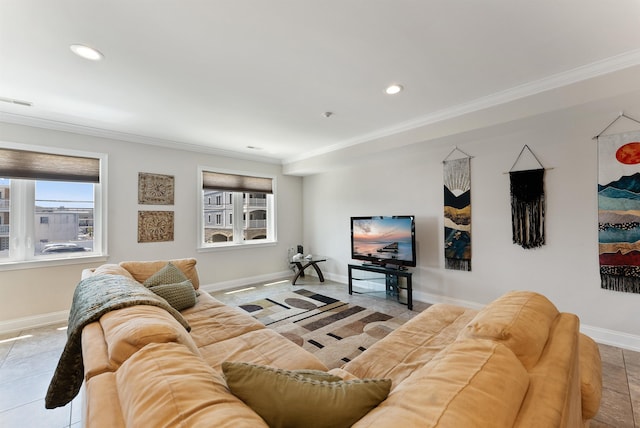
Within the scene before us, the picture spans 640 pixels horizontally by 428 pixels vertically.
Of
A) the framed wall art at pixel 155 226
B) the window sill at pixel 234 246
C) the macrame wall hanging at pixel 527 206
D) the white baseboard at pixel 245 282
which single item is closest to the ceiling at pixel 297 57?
the macrame wall hanging at pixel 527 206

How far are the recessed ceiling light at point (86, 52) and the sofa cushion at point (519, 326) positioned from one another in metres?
2.97

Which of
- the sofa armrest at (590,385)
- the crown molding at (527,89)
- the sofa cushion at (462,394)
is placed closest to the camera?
the sofa cushion at (462,394)

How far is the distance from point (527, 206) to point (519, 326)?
103 inches

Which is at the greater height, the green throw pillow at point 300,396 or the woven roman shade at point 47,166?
the woven roman shade at point 47,166

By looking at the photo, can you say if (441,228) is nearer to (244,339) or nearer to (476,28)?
(476,28)

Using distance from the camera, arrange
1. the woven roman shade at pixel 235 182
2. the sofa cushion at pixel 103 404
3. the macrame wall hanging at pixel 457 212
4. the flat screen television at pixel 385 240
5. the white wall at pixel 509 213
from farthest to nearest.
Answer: the woven roman shade at pixel 235 182 < the flat screen television at pixel 385 240 < the macrame wall hanging at pixel 457 212 < the white wall at pixel 509 213 < the sofa cushion at pixel 103 404

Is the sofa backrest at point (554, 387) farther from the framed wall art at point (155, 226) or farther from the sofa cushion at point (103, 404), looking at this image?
the framed wall art at point (155, 226)

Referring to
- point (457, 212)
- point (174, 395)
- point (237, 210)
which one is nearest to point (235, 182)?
point (237, 210)

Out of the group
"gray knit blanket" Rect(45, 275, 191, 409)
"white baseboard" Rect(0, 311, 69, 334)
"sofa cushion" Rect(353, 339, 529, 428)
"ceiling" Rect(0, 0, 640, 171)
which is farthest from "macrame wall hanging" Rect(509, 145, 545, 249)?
"white baseboard" Rect(0, 311, 69, 334)

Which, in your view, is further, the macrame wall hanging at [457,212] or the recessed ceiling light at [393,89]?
the macrame wall hanging at [457,212]

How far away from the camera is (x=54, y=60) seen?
211 cm

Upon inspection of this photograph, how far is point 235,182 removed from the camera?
201 inches

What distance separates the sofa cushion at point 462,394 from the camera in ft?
2.09

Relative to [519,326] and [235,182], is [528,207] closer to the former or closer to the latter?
[519,326]
